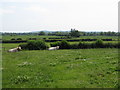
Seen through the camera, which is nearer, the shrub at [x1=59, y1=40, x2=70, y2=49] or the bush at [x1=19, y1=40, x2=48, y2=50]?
the bush at [x1=19, y1=40, x2=48, y2=50]

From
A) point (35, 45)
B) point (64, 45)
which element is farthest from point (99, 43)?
point (35, 45)

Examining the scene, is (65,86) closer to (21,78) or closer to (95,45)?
(21,78)

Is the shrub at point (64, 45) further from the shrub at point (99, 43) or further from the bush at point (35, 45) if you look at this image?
the shrub at point (99, 43)

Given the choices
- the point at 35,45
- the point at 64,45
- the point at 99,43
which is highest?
the point at 99,43

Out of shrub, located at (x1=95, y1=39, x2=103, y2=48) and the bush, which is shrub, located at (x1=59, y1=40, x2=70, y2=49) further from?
shrub, located at (x1=95, y1=39, x2=103, y2=48)

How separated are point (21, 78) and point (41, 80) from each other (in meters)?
1.48

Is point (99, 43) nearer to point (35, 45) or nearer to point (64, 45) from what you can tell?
point (64, 45)

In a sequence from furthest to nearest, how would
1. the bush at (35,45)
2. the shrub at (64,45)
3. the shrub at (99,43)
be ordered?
1. the shrub at (64,45)
2. the shrub at (99,43)
3. the bush at (35,45)

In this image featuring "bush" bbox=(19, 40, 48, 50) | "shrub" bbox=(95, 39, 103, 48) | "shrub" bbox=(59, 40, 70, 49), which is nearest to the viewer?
"bush" bbox=(19, 40, 48, 50)

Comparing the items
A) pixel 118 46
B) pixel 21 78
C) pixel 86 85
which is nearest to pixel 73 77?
pixel 86 85

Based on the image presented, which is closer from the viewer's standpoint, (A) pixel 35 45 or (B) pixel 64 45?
(A) pixel 35 45

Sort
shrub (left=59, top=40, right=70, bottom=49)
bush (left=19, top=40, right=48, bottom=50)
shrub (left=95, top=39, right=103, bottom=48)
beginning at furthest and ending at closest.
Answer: shrub (left=59, top=40, right=70, bottom=49) → shrub (left=95, top=39, right=103, bottom=48) → bush (left=19, top=40, right=48, bottom=50)

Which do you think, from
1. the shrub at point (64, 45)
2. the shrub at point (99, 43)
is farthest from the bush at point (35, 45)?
the shrub at point (99, 43)

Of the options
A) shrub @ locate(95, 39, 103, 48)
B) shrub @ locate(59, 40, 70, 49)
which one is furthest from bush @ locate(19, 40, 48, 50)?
shrub @ locate(95, 39, 103, 48)
